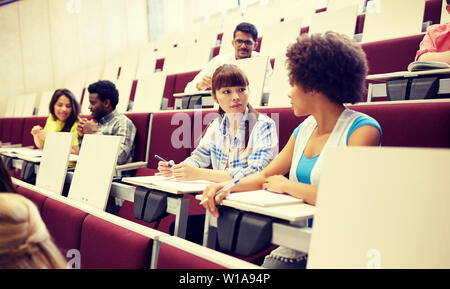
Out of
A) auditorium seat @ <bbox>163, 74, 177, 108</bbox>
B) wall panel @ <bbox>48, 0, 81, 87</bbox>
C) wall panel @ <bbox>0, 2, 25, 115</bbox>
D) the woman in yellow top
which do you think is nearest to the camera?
the woman in yellow top

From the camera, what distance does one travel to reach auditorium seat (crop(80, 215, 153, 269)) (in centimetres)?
27

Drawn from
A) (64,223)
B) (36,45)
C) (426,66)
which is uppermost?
(36,45)

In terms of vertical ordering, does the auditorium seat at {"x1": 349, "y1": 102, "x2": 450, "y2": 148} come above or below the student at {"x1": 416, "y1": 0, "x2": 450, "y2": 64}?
below

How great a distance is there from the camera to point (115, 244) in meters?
0.29

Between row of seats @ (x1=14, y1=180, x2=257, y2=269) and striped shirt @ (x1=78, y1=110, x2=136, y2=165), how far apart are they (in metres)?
0.16

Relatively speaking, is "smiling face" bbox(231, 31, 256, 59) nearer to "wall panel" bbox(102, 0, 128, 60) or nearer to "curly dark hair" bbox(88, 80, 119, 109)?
"curly dark hair" bbox(88, 80, 119, 109)

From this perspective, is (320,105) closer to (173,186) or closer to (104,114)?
(173,186)

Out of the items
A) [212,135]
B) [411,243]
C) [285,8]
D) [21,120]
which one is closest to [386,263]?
[411,243]

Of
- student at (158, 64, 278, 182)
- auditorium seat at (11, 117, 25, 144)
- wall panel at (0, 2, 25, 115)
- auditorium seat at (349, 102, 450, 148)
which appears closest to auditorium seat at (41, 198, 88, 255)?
student at (158, 64, 278, 182)

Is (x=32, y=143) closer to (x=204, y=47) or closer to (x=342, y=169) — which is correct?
(x=204, y=47)

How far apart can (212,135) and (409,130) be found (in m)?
0.23

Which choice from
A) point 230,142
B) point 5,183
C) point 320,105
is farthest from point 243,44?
point 5,183

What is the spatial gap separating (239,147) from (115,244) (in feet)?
0.60

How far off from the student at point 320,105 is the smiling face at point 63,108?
1.88 ft
